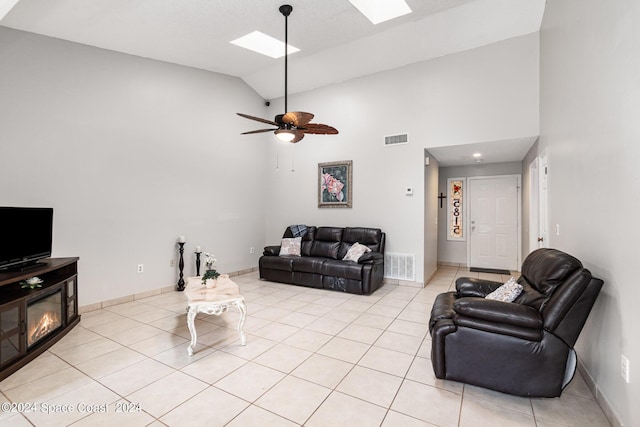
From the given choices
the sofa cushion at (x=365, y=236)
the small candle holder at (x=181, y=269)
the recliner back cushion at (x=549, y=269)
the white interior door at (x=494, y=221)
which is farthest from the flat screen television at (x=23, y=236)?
the white interior door at (x=494, y=221)

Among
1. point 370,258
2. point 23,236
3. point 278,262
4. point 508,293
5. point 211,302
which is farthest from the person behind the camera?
point 278,262

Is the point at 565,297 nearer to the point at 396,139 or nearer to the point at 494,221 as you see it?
the point at 396,139

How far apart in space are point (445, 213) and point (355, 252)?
10.3 feet

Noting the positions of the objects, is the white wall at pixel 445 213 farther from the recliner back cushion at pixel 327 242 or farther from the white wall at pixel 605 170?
the white wall at pixel 605 170

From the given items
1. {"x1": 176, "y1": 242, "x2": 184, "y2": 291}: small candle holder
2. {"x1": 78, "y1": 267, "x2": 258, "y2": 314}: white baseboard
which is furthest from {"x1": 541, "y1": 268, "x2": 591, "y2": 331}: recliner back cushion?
{"x1": 78, "y1": 267, "x2": 258, "y2": 314}: white baseboard

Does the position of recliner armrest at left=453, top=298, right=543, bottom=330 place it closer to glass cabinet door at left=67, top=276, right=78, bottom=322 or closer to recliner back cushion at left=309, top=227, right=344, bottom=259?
recliner back cushion at left=309, top=227, right=344, bottom=259

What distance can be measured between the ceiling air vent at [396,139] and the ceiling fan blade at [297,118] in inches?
94.9

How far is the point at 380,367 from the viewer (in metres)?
2.48

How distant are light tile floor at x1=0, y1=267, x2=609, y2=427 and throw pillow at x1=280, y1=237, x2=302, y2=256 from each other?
6.39 ft

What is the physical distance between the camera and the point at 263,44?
15.0 feet

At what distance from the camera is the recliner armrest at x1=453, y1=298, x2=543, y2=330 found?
1973mm

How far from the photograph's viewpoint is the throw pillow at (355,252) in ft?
16.1

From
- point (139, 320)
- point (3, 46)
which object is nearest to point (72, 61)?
point (3, 46)

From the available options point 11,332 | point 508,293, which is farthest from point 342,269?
point 11,332
